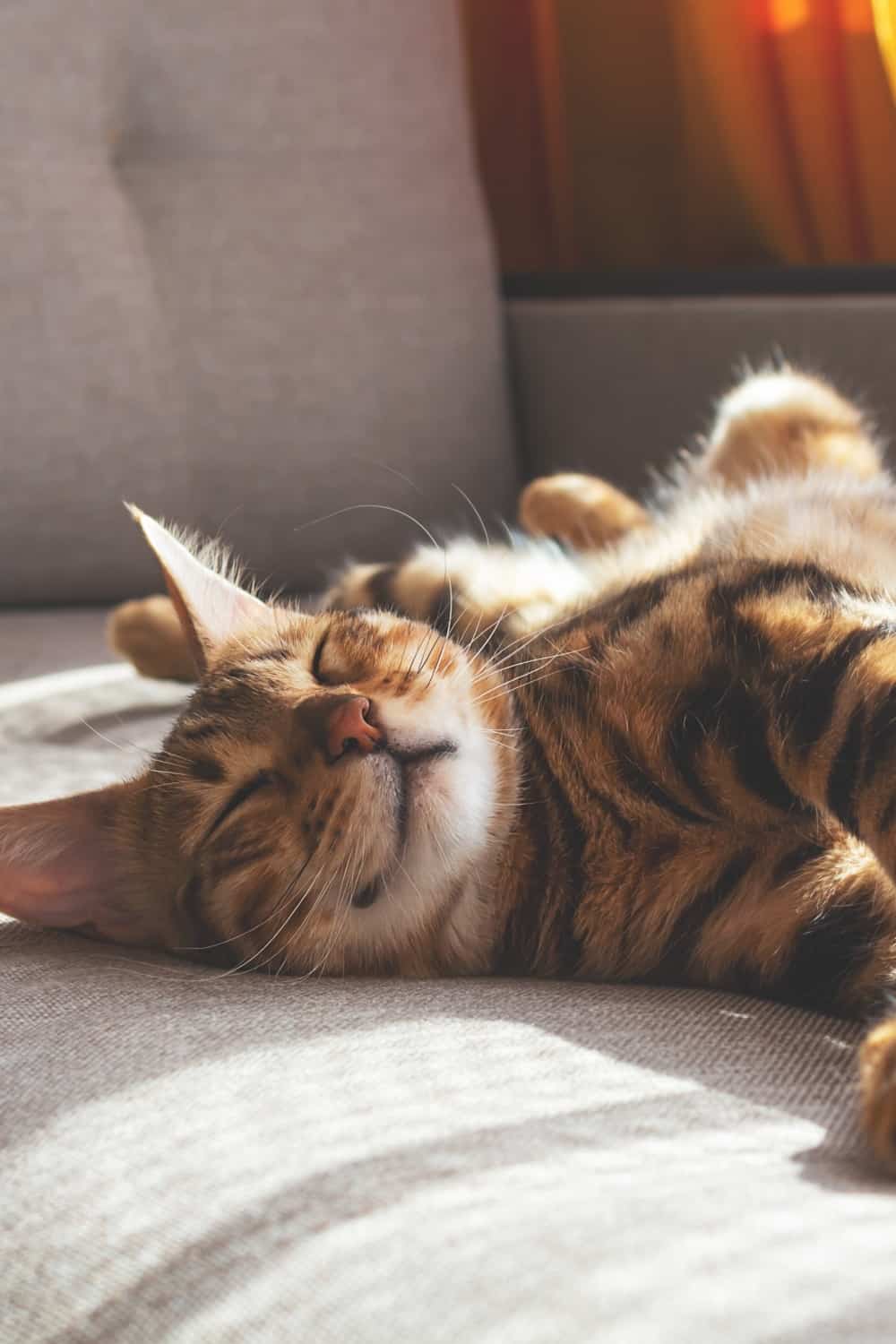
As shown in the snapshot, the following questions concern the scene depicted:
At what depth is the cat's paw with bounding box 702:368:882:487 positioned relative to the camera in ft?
5.51

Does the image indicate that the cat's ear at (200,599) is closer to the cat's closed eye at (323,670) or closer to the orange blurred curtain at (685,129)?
the cat's closed eye at (323,670)

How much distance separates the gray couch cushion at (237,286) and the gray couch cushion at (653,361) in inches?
4.0

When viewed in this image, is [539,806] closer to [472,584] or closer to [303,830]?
[303,830]

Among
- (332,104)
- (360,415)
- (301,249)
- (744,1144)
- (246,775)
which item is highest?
(332,104)

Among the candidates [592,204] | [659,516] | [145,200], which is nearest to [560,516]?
[659,516]

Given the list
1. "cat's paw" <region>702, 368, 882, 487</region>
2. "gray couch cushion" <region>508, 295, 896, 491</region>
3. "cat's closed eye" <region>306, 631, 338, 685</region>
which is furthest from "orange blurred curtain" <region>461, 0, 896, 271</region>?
"cat's closed eye" <region>306, 631, 338, 685</region>

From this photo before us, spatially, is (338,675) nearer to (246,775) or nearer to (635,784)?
(246,775)

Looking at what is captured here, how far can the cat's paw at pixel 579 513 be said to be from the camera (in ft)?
5.57

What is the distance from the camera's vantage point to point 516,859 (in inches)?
41.6

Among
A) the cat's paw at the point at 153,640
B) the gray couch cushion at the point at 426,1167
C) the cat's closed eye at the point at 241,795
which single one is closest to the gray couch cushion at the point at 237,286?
the cat's paw at the point at 153,640

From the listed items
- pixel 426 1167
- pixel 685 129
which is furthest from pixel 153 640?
pixel 685 129

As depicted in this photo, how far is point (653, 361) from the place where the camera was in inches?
81.0

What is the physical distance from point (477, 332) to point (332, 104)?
14.6 inches

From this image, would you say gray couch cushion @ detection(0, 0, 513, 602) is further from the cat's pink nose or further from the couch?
the cat's pink nose
